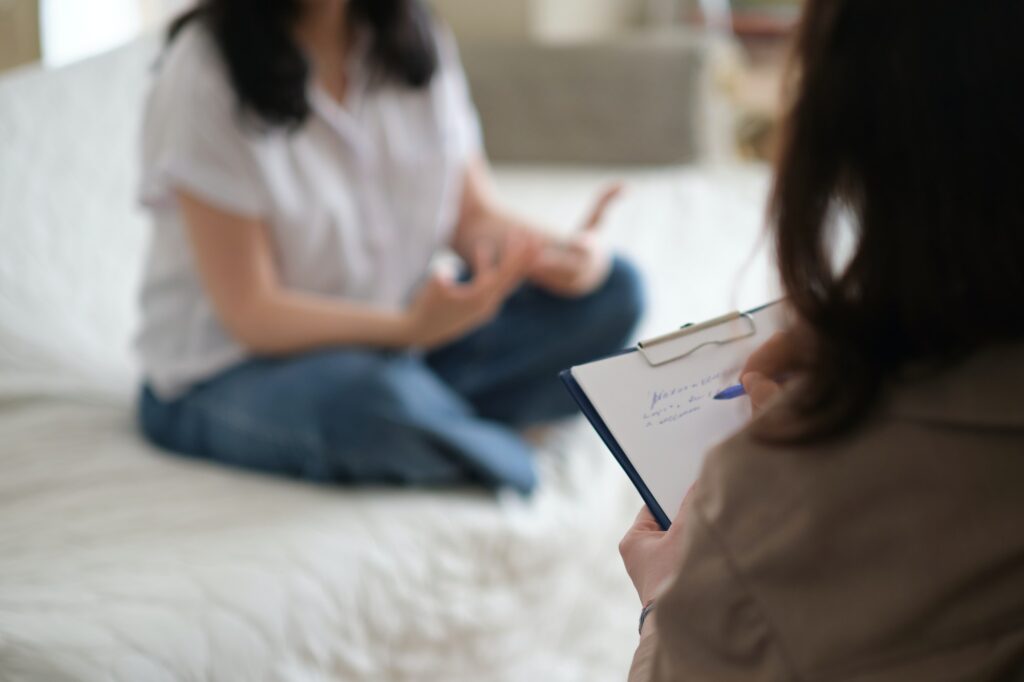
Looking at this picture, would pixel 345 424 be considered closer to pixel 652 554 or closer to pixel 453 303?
pixel 453 303

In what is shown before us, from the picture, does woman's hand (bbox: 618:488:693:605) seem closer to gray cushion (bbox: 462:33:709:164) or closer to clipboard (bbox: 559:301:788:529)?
clipboard (bbox: 559:301:788:529)

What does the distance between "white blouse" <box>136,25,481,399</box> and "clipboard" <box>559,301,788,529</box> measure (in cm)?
63

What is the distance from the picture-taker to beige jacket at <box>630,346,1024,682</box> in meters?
0.48

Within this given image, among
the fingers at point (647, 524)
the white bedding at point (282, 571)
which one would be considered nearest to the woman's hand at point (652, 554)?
the fingers at point (647, 524)

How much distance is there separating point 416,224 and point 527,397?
247 mm

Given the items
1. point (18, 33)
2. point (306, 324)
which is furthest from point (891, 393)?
point (18, 33)

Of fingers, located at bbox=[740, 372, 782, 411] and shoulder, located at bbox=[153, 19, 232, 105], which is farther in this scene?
shoulder, located at bbox=[153, 19, 232, 105]

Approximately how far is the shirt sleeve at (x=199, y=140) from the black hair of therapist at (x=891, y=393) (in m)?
0.77

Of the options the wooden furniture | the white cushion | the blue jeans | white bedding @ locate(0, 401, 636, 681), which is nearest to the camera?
white bedding @ locate(0, 401, 636, 681)

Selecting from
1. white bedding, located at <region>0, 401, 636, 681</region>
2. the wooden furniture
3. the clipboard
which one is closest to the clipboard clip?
the clipboard

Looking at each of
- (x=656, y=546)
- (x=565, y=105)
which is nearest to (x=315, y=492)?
(x=656, y=546)

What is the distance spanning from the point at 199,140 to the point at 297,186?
0.40 ft

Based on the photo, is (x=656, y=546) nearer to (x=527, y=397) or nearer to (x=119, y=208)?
(x=527, y=397)

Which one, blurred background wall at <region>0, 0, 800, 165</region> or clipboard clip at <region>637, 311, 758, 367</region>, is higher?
clipboard clip at <region>637, 311, 758, 367</region>
